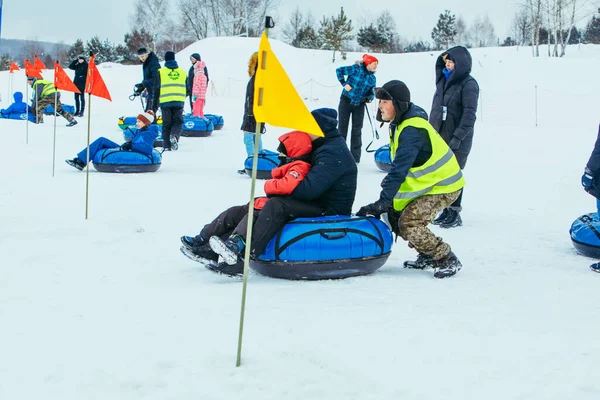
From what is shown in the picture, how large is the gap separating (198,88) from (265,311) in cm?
1185

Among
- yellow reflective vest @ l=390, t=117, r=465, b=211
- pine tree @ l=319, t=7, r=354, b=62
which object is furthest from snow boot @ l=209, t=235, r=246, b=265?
pine tree @ l=319, t=7, r=354, b=62

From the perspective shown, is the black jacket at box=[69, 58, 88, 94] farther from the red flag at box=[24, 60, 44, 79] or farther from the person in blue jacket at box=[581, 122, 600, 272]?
the person in blue jacket at box=[581, 122, 600, 272]

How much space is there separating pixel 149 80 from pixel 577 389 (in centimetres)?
1128

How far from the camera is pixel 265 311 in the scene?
3727mm

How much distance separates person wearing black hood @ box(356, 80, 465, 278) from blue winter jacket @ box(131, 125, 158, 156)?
17.7 ft

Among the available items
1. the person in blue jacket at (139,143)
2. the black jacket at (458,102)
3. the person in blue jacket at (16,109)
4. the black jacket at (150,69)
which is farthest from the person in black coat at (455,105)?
the person in blue jacket at (16,109)

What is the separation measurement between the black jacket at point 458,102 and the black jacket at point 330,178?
2.21 metres

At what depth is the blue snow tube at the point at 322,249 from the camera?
4.42m

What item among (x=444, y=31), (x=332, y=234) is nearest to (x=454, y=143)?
(x=332, y=234)

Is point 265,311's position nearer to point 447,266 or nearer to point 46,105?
point 447,266

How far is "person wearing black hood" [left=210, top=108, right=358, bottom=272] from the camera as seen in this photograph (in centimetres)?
443

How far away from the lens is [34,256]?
4977 millimetres

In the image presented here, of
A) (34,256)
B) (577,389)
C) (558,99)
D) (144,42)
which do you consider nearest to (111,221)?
(34,256)

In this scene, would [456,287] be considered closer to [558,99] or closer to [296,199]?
[296,199]
